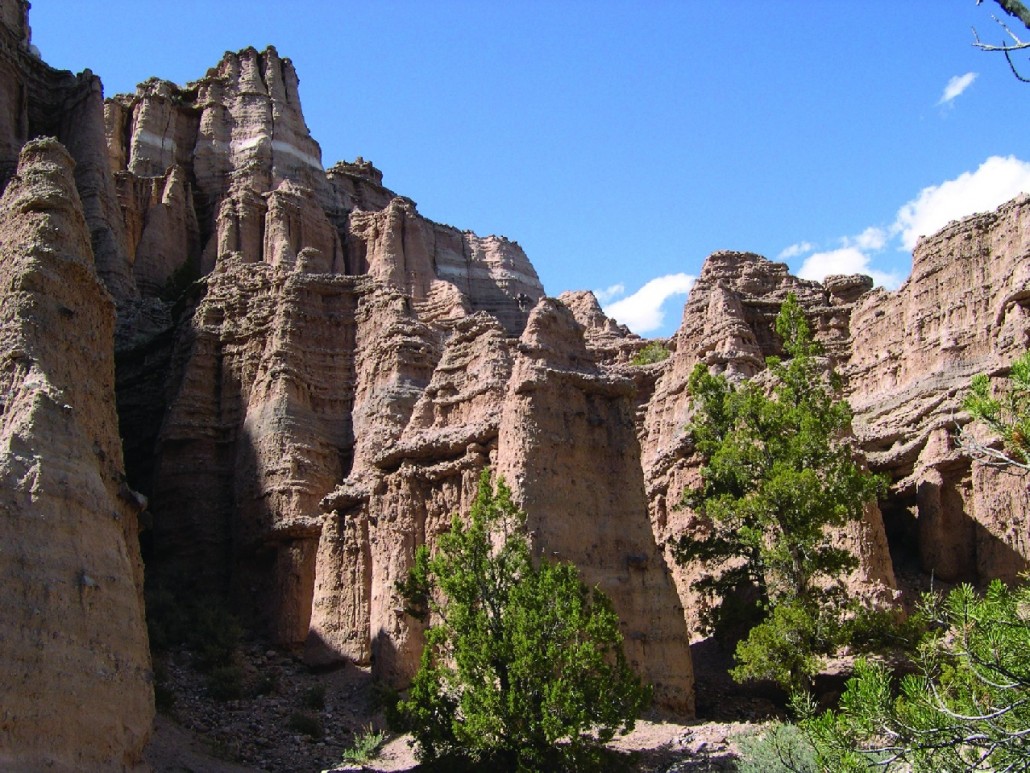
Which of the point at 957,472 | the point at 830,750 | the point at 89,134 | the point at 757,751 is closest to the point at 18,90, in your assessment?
the point at 89,134

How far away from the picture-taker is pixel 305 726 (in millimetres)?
28219

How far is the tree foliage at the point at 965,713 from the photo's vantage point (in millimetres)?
13242

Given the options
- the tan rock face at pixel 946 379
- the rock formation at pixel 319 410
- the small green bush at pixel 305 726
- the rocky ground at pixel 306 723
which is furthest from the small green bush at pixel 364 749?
the tan rock face at pixel 946 379

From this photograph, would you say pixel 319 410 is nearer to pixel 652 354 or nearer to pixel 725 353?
pixel 725 353

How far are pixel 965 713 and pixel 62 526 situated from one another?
13.8 meters

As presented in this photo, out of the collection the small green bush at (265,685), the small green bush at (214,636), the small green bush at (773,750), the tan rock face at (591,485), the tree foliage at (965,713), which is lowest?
the small green bush at (773,750)

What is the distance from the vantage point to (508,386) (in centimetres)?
3011

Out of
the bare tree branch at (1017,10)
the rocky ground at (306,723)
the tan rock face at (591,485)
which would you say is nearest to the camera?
the bare tree branch at (1017,10)

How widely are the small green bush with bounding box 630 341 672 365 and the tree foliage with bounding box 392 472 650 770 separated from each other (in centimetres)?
2893

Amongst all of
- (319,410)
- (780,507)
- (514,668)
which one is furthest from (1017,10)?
(319,410)

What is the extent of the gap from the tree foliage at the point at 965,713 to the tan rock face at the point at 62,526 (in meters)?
10.8

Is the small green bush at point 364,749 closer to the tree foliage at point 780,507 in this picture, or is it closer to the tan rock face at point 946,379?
the tree foliage at point 780,507

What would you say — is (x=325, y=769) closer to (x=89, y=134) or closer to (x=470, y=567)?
(x=470, y=567)

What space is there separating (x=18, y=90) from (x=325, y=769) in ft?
113
